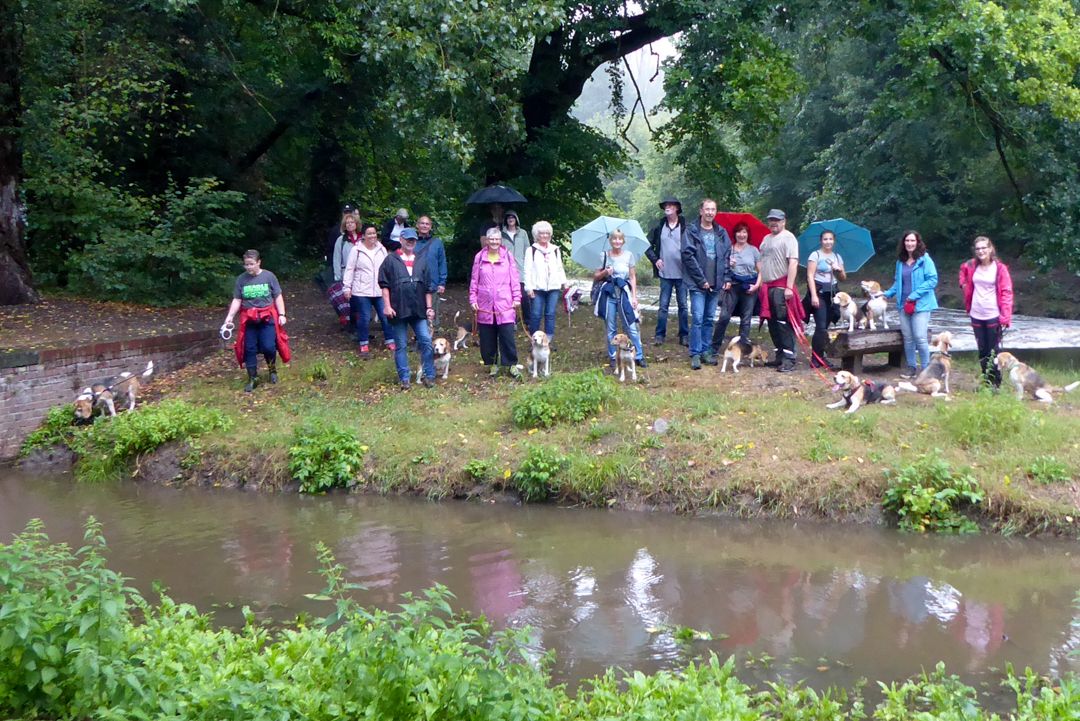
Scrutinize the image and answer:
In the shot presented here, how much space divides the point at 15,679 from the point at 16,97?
46.8ft

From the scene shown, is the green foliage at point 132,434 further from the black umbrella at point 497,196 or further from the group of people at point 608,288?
the black umbrella at point 497,196

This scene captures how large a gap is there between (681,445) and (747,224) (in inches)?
163

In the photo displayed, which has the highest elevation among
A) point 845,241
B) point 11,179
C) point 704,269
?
point 11,179

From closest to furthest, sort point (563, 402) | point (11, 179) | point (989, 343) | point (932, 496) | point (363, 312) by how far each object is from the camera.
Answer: point (932, 496) < point (563, 402) < point (989, 343) < point (363, 312) < point (11, 179)

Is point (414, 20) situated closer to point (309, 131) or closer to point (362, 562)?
point (362, 562)

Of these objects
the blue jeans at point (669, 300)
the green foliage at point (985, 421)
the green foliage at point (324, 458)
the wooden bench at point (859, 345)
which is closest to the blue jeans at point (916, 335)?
the wooden bench at point (859, 345)

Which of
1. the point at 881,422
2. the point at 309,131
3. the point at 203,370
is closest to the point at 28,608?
the point at 881,422

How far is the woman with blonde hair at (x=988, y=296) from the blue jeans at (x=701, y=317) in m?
2.88

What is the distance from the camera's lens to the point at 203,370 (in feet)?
46.0

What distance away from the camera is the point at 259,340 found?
12.8m

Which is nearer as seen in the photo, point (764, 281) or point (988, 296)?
point (988, 296)

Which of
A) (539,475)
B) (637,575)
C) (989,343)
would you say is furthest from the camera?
(989,343)

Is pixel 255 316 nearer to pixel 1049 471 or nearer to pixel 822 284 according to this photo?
pixel 822 284

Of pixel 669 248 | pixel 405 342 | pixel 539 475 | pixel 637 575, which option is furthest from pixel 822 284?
pixel 637 575
